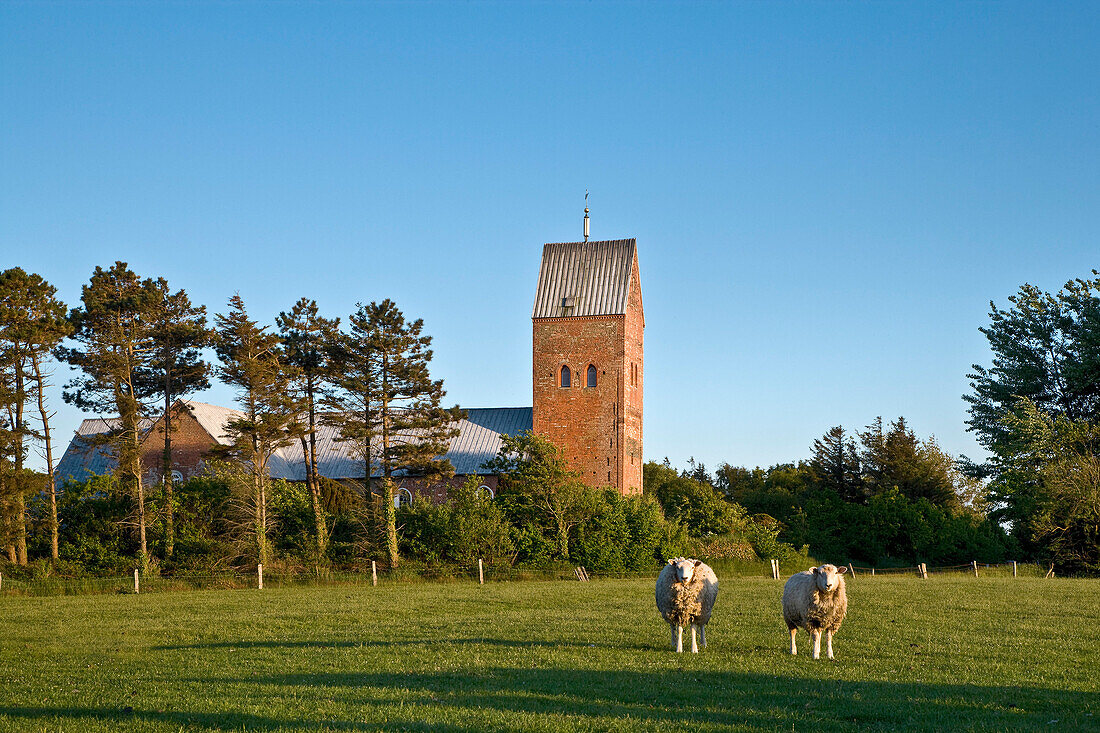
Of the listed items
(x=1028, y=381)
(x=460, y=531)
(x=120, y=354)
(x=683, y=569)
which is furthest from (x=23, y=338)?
(x=1028, y=381)

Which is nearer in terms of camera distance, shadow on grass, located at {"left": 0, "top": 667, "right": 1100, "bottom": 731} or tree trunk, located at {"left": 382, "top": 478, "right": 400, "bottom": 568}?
shadow on grass, located at {"left": 0, "top": 667, "right": 1100, "bottom": 731}

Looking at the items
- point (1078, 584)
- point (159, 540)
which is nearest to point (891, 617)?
point (1078, 584)

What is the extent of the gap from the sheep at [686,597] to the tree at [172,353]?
40212mm

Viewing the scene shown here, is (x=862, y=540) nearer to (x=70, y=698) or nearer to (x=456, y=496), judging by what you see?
(x=456, y=496)

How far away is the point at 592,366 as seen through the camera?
64875 millimetres

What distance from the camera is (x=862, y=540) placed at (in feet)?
240

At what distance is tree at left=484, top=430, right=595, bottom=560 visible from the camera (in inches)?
2120

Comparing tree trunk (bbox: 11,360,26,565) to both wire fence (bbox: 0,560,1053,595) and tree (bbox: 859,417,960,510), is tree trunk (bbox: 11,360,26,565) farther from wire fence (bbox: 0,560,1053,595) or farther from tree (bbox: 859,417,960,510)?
tree (bbox: 859,417,960,510)

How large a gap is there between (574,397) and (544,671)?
49.6 m

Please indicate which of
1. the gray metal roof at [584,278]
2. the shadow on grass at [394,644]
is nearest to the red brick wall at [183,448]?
the gray metal roof at [584,278]

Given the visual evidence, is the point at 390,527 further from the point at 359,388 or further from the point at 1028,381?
the point at 1028,381

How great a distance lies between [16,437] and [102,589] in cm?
852

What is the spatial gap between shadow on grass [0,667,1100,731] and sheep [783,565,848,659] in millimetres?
2224

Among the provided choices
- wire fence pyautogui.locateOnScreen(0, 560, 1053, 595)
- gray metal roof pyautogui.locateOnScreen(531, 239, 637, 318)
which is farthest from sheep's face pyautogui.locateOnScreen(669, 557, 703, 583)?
gray metal roof pyautogui.locateOnScreen(531, 239, 637, 318)
